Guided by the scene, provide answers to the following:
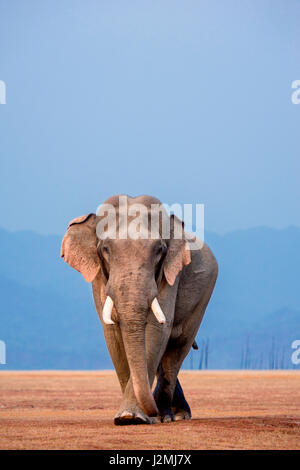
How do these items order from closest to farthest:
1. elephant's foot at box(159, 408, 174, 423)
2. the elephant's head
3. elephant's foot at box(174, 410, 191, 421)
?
1. the elephant's head
2. elephant's foot at box(159, 408, 174, 423)
3. elephant's foot at box(174, 410, 191, 421)

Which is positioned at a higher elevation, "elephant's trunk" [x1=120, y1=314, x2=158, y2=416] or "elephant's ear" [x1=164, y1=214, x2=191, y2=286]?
"elephant's ear" [x1=164, y1=214, x2=191, y2=286]

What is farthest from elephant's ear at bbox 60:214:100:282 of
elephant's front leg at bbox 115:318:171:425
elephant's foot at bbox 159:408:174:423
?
elephant's foot at bbox 159:408:174:423

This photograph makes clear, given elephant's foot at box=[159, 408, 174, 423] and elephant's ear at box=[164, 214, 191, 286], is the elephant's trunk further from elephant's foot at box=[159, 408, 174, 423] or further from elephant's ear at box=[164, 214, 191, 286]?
elephant's foot at box=[159, 408, 174, 423]

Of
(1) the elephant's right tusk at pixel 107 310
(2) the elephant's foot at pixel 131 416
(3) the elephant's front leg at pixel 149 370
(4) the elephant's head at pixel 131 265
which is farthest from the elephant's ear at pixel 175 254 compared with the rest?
(2) the elephant's foot at pixel 131 416

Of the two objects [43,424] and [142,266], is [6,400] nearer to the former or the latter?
[43,424]

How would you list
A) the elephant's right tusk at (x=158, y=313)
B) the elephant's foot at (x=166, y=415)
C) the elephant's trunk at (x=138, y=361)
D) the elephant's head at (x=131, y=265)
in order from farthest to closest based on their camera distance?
1. the elephant's foot at (x=166, y=415)
2. the elephant's right tusk at (x=158, y=313)
3. the elephant's head at (x=131, y=265)
4. the elephant's trunk at (x=138, y=361)

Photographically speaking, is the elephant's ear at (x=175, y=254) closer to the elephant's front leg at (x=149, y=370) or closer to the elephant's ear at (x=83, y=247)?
the elephant's front leg at (x=149, y=370)

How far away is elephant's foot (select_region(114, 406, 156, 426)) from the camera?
15484 mm

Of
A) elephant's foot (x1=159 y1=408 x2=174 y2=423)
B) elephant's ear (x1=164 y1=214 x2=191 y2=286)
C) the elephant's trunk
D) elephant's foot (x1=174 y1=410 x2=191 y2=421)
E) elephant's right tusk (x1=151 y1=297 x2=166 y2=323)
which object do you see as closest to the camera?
the elephant's trunk

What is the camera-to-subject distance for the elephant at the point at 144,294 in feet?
50.3

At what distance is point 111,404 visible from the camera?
97.3 ft

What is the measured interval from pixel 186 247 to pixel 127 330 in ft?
7.60

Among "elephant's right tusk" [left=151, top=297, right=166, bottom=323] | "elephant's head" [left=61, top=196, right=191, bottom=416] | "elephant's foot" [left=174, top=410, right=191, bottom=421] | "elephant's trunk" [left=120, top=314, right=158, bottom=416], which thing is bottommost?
"elephant's foot" [left=174, top=410, right=191, bottom=421]
